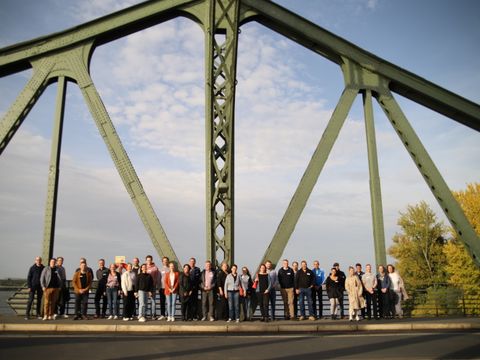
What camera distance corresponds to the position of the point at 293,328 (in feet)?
31.3

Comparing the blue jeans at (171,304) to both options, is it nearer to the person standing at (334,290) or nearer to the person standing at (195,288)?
the person standing at (195,288)

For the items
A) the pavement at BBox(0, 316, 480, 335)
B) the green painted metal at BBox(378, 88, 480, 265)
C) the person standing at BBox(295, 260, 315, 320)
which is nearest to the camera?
the pavement at BBox(0, 316, 480, 335)

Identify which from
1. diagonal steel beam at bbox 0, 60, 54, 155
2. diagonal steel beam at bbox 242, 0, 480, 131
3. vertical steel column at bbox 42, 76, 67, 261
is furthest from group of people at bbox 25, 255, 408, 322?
diagonal steel beam at bbox 242, 0, 480, 131

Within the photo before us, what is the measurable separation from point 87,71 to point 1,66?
8.04 feet

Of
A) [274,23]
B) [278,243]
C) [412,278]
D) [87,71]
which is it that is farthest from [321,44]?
[412,278]

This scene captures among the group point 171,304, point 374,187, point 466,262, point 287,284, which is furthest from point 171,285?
point 466,262

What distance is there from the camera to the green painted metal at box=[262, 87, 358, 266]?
11.4 m

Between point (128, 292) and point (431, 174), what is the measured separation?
950 cm

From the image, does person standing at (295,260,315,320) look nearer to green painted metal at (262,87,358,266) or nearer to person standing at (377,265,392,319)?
green painted metal at (262,87,358,266)

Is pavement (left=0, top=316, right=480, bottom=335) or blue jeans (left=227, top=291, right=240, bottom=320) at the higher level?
blue jeans (left=227, top=291, right=240, bottom=320)

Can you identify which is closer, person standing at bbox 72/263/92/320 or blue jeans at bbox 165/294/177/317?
blue jeans at bbox 165/294/177/317

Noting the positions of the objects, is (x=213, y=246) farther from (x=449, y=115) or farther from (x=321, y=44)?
(x=449, y=115)

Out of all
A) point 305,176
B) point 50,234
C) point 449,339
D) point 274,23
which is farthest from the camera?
point 274,23

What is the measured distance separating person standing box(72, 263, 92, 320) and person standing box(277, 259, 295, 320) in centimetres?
534
